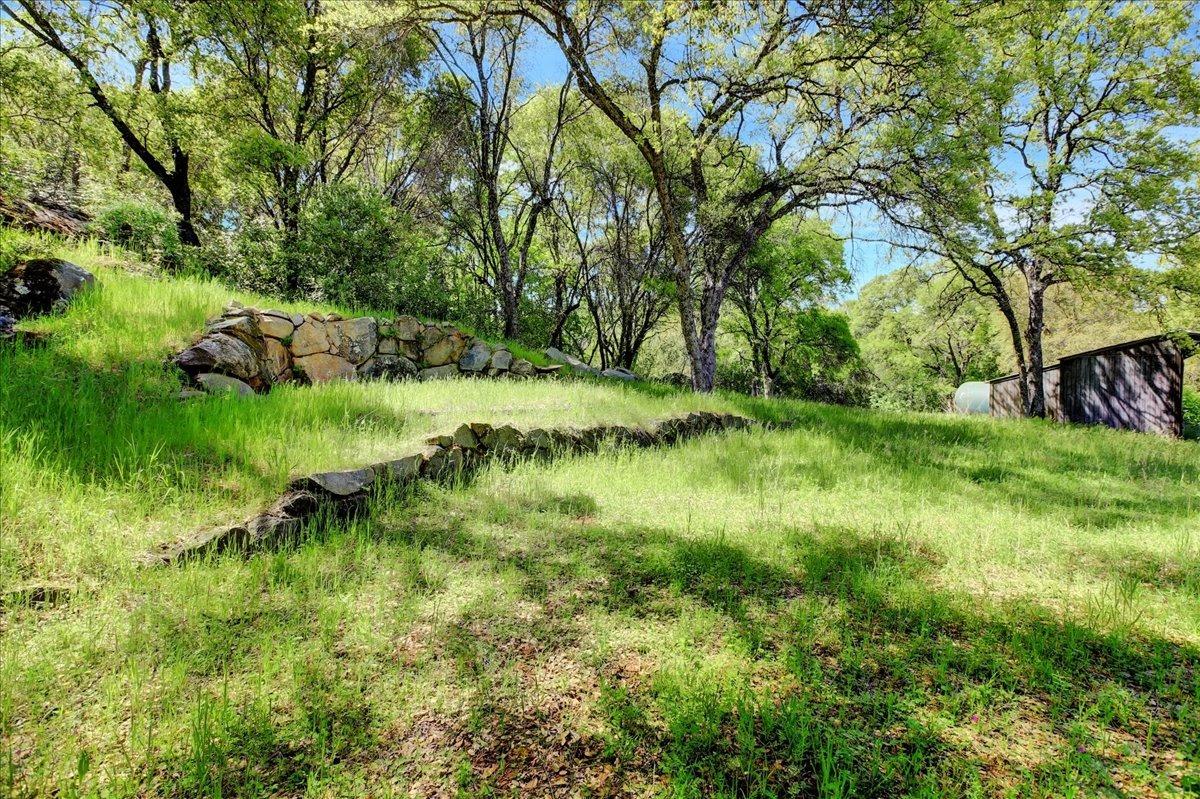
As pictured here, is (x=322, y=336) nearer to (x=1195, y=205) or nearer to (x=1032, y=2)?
(x=1032, y=2)

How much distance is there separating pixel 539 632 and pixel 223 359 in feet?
17.5

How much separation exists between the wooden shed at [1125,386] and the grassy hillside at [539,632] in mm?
Answer: 14734

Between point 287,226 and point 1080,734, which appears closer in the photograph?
point 1080,734

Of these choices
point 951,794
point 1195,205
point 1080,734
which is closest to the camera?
point 951,794

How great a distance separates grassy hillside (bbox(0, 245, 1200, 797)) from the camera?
191cm

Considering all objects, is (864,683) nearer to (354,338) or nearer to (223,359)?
(223,359)

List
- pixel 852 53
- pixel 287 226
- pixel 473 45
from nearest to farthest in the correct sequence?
1. pixel 852 53
2. pixel 287 226
3. pixel 473 45

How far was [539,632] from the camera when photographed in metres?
2.80

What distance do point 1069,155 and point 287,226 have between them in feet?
67.6

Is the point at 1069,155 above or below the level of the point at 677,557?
above

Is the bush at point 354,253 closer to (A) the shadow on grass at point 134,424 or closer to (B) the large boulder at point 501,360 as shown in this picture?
(B) the large boulder at point 501,360

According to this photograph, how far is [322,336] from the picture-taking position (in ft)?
26.5

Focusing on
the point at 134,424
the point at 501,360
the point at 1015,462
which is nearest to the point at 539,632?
the point at 134,424

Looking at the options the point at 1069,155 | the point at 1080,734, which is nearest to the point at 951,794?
the point at 1080,734
